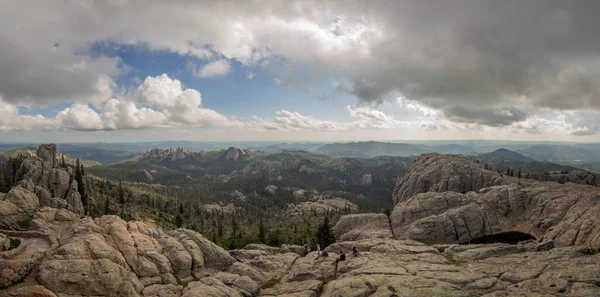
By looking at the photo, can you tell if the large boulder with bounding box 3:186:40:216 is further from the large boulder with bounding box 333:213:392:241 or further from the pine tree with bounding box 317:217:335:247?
the large boulder with bounding box 333:213:392:241

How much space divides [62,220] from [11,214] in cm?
1569

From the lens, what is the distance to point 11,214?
71.8 meters

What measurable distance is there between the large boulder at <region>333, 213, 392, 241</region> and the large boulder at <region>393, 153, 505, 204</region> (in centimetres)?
5555

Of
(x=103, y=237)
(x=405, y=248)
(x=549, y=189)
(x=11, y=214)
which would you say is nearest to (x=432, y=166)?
(x=549, y=189)

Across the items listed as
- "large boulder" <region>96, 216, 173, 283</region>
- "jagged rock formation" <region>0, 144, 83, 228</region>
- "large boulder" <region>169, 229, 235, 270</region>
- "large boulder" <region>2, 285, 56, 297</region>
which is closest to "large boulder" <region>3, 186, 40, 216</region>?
"jagged rock formation" <region>0, 144, 83, 228</region>

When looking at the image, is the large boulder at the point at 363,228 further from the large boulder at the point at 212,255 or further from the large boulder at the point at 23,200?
the large boulder at the point at 23,200

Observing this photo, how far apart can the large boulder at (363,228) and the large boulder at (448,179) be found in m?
55.6

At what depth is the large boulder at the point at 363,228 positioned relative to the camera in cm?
10231

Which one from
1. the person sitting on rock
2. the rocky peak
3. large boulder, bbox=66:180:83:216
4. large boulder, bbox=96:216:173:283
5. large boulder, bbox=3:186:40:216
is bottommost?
large boulder, bbox=66:180:83:216

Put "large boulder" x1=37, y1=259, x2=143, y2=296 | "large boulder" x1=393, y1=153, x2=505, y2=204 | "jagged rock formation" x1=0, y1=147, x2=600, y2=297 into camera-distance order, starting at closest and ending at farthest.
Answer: "jagged rock formation" x1=0, y1=147, x2=600, y2=297
"large boulder" x1=37, y1=259, x2=143, y2=296
"large boulder" x1=393, y1=153, x2=505, y2=204

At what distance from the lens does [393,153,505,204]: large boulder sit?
146 meters

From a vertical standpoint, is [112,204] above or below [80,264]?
below

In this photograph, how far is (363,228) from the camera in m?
111

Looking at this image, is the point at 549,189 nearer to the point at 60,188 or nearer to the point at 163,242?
the point at 163,242
